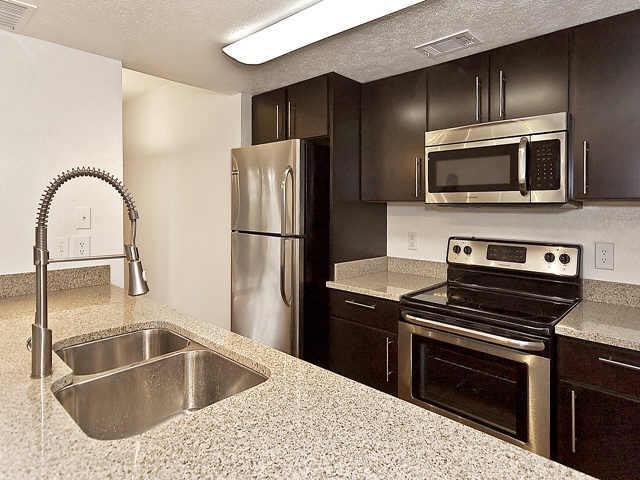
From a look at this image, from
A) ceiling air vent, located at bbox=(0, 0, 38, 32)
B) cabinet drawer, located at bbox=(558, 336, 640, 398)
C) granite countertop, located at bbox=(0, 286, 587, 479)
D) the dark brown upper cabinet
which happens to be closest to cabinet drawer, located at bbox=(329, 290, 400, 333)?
cabinet drawer, located at bbox=(558, 336, 640, 398)

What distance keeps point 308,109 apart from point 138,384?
79.1 inches

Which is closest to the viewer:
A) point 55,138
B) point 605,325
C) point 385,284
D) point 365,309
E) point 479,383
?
point 605,325

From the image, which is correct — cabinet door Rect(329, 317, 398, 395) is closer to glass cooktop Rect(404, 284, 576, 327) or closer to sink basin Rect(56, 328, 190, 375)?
glass cooktop Rect(404, 284, 576, 327)

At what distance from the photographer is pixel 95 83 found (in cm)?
237

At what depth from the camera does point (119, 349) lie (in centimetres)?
150

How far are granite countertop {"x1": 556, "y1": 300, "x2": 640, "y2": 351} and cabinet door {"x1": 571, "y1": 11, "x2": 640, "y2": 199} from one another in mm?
533

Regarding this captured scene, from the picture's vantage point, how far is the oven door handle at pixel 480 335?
176 centimetres

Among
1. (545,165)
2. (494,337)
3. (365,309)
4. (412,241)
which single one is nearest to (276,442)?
(494,337)

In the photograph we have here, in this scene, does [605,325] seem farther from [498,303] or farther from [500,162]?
[500,162]

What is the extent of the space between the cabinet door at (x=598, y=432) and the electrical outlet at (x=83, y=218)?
2.50 metres

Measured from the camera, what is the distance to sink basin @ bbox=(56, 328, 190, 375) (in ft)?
4.56

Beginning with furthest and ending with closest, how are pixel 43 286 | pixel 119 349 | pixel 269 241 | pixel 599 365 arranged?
pixel 269 241 < pixel 599 365 < pixel 119 349 < pixel 43 286

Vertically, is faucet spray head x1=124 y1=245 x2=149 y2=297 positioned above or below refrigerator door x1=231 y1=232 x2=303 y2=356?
above

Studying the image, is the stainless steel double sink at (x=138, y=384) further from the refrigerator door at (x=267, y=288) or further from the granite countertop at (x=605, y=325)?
the granite countertop at (x=605, y=325)
